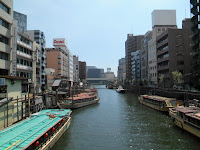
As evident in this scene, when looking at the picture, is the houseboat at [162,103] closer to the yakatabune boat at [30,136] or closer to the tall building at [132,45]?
the yakatabune boat at [30,136]

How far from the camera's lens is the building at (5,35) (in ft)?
117

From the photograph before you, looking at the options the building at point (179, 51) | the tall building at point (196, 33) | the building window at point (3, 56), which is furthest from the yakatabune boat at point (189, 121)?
the building at point (179, 51)

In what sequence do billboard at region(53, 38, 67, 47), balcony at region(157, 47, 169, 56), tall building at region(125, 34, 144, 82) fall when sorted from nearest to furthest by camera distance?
balcony at region(157, 47, 169, 56)
billboard at region(53, 38, 67, 47)
tall building at region(125, 34, 144, 82)

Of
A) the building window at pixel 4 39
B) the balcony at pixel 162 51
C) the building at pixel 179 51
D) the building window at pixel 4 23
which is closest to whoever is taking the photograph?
the building window at pixel 4 23

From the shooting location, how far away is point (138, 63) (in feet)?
452

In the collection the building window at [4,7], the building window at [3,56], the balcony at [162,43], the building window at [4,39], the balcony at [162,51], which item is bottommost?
the building window at [3,56]

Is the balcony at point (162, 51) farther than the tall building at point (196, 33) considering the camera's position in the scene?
Yes

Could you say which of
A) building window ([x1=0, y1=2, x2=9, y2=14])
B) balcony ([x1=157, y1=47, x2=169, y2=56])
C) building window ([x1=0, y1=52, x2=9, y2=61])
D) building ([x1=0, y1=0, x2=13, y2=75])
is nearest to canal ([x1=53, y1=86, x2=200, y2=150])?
building ([x1=0, y1=0, x2=13, y2=75])

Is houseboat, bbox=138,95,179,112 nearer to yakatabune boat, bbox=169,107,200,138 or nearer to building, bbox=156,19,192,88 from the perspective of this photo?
yakatabune boat, bbox=169,107,200,138

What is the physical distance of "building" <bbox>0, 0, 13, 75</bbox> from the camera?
1399 inches

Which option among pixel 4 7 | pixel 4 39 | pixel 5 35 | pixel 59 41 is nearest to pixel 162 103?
pixel 5 35

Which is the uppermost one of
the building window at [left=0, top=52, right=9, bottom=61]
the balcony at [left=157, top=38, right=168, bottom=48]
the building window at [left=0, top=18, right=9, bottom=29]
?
the balcony at [left=157, top=38, right=168, bottom=48]

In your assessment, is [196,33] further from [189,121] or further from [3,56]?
[3,56]

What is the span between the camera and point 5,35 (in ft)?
121
